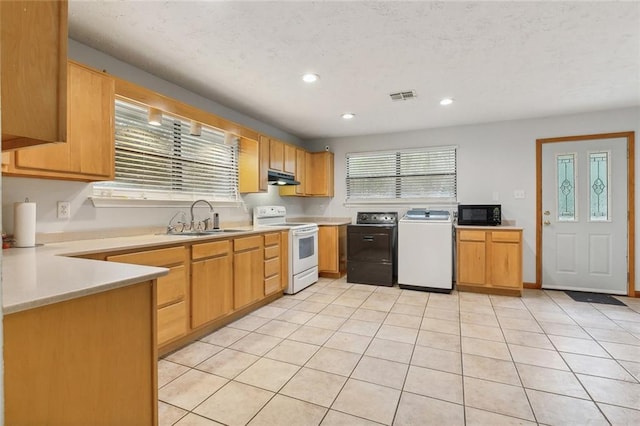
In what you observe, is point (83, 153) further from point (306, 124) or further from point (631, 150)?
point (631, 150)

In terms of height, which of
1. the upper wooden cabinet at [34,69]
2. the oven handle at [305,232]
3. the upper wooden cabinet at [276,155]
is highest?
the upper wooden cabinet at [276,155]

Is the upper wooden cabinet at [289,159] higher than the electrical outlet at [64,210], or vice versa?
the upper wooden cabinet at [289,159]

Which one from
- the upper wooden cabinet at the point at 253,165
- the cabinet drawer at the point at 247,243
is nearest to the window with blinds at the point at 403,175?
the upper wooden cabinet at the point at 253,165

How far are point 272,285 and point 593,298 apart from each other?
3855mm

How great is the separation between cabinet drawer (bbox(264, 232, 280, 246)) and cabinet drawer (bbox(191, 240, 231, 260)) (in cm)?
64

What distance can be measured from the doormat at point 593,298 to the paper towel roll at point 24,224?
5.20 m

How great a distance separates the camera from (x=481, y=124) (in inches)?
179

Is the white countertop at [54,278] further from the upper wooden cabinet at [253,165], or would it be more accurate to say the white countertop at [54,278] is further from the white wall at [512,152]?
the white wall at [512,152]

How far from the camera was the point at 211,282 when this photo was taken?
2723 millimetres

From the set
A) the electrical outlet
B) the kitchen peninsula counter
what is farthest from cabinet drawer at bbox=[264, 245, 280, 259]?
the electrical outlet

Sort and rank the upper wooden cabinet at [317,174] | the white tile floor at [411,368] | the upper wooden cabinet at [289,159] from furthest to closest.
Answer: the upper wooden cabinet at [317,174] → the upper wooden cabinet at [289,159] → the white tile floor at [411,368]

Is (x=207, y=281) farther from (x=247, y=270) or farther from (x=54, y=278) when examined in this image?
(x=54, y=278)

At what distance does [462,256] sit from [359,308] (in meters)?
1.64

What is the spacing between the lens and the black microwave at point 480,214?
418 cm
